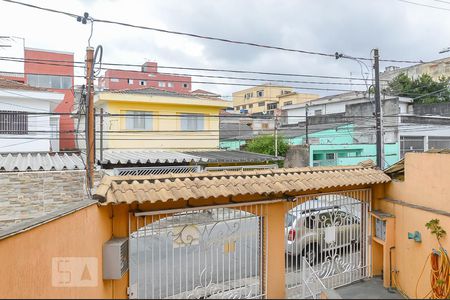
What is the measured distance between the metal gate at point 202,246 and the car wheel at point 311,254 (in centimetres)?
111

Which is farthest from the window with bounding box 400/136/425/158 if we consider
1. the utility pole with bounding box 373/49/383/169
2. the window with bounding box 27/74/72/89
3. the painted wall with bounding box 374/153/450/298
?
the window with bounding box 27/74/72/89

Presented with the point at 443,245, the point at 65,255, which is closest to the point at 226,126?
the point at 443,245

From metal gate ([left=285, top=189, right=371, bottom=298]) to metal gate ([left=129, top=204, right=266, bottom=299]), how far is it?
0.91m

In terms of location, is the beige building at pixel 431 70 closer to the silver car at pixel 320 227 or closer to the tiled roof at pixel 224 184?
the silver car at pixel 320 227

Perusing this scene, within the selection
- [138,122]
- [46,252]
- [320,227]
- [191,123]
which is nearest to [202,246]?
[46,252]

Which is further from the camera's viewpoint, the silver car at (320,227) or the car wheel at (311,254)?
the silver car at (320,227)

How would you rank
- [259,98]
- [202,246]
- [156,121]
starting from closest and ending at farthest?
[202,246], [156,121], [259,98]

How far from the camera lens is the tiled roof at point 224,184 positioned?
4637 mm

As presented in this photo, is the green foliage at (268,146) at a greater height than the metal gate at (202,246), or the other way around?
the green foliage at (268,146)

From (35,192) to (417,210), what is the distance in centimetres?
938

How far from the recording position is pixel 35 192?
364 inches

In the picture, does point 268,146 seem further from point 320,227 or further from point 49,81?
point 49,81

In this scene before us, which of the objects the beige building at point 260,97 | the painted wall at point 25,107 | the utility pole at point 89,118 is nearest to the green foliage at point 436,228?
the utility pole at point 89,118

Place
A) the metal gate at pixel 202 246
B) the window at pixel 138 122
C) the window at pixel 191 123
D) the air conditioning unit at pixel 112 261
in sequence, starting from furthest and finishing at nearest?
the window at pixel 191 123, the window at pixel 138 122, the metal gate at pixel 202 246, the air conditioning unit at pixel 112 261
